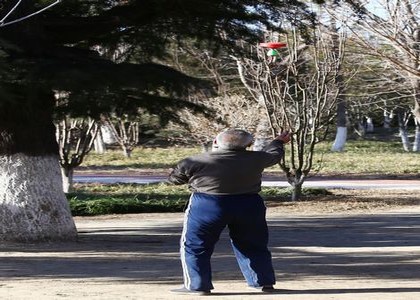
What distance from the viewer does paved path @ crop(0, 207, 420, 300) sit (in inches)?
339

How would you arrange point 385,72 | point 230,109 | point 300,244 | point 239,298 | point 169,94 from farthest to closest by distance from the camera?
point 230,109 → point 385,72 → point 300,244 → point 169,94 → point 239,298

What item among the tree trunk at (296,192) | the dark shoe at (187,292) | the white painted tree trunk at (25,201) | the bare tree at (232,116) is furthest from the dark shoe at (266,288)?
the bare tree at (232,116)

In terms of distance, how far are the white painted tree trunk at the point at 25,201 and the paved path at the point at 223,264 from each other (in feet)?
0.71

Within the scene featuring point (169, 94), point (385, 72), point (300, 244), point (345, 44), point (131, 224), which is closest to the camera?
point (169, 94)

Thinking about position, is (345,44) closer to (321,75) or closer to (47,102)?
(321,75)

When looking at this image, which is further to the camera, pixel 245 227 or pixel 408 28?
pixel 408 28

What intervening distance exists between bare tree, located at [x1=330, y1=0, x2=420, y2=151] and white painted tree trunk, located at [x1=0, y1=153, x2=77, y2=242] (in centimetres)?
641

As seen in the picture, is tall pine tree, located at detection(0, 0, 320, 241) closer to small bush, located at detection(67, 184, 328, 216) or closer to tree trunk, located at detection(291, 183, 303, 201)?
small bush, located at detection(67, 184, 328, 216)

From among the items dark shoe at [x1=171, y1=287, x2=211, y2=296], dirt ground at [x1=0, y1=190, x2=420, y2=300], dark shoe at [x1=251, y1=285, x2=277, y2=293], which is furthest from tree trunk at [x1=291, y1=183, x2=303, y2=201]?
dark shoe at [x1=171, y1=287, x2=211, y2=296]

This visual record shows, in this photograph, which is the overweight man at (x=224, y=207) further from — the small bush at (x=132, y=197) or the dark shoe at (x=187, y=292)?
the small bush at (x=132, y=197)

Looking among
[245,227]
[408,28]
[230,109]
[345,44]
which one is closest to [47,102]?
[245,227]

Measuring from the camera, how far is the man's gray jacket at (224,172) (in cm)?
822

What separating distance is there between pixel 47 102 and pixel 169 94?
5.14 feet

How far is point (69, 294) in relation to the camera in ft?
27.9
